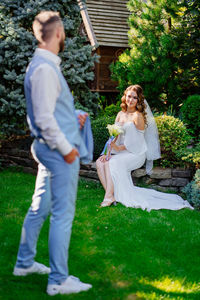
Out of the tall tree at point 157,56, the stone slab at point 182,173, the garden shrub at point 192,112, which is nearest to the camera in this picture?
the stone slab at point 182,173

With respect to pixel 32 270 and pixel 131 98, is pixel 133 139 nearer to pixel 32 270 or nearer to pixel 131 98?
pixel 131 98

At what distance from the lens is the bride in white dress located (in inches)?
228

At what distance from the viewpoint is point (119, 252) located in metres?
4.02

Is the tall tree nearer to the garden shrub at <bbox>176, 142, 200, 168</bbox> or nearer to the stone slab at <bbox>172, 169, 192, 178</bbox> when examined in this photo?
the garden shrub at <bbox>176, 142, 200, 168</bbox>

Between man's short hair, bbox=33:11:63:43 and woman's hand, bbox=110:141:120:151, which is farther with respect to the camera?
woman's hand, bbox=110:141:120:151

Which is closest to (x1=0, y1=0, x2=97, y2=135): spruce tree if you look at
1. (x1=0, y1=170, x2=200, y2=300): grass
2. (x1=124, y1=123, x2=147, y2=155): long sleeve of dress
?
(x1=124, y1=123, x2=147, y2=155): long sleeve of dress

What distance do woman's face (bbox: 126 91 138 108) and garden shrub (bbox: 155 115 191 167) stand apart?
0.82 metres

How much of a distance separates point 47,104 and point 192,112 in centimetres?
559

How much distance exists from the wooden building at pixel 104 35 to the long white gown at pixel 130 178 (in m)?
7.92

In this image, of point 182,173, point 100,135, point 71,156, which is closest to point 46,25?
point 71,156

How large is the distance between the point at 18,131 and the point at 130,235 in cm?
420

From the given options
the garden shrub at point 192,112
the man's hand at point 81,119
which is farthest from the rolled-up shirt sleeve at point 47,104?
the garden shrub at point 192,112

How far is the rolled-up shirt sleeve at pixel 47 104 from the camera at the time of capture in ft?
8.63

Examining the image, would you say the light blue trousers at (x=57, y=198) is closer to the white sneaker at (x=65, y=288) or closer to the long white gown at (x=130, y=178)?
the white sneaker at (x=65, y=288)
